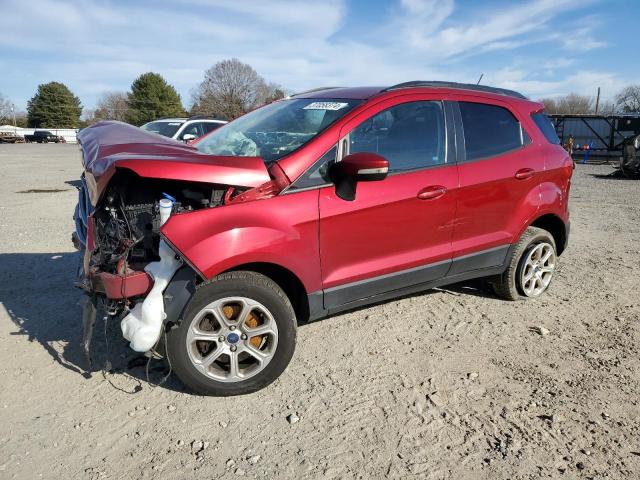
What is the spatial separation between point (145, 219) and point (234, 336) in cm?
88

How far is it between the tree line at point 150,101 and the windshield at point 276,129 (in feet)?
201

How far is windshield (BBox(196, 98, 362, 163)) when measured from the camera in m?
3.54

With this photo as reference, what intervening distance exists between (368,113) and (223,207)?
4.19ft

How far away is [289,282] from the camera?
3.42 meters

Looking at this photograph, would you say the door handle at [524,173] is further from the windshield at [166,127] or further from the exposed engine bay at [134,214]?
the windshield at [166,127]

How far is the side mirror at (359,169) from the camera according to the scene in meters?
3.13

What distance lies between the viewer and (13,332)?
4047mm

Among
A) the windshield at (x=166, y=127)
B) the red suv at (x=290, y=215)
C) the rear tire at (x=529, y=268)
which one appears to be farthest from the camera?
the windshield at (x=166, y=127)

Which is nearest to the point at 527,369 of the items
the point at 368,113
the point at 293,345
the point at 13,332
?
the point at 293,345

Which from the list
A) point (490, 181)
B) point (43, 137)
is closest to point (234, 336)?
point (490, 181)

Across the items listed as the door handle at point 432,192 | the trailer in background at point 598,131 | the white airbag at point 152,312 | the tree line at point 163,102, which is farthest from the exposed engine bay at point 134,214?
the tree line at point 163,102

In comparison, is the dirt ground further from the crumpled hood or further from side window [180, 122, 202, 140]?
side window [180, 122, 202, 140]

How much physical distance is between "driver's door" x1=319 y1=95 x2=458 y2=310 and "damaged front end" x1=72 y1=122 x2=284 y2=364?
630 millimetres

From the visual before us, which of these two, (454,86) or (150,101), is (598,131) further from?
(150,101)
